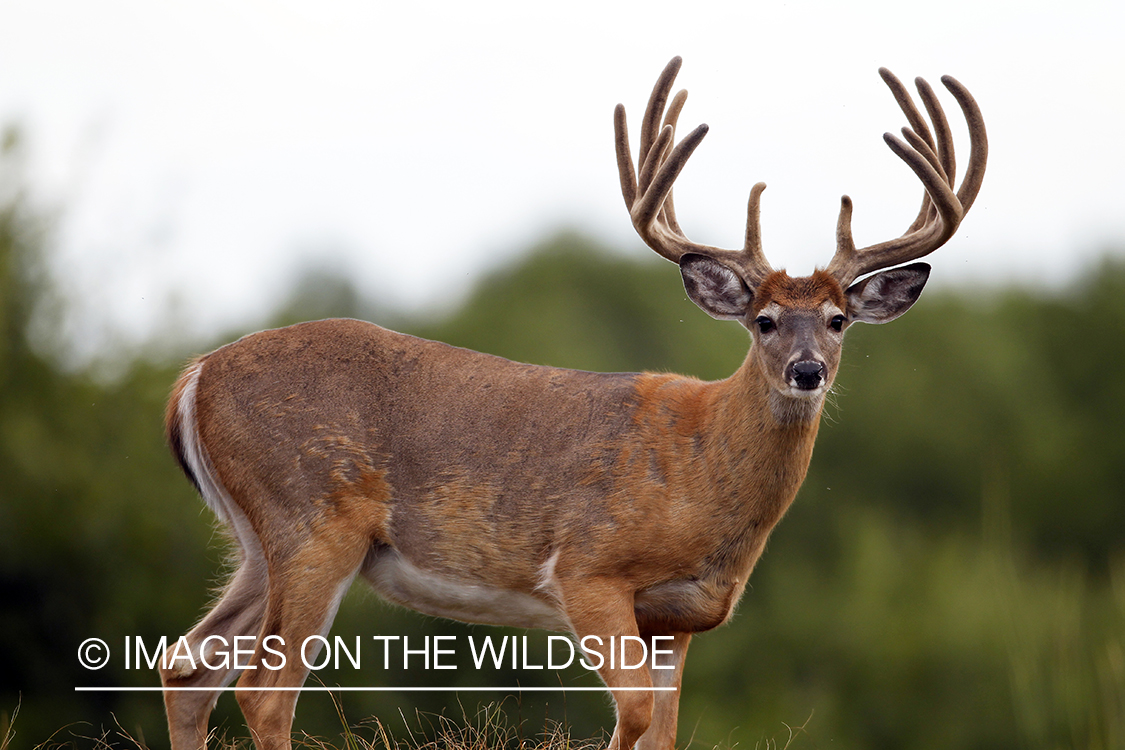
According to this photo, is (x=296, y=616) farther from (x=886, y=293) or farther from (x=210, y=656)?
(x=886, y=293)

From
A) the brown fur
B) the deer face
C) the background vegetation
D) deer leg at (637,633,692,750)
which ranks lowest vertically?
the background vegetation

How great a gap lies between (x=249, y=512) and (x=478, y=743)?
142 centimetres

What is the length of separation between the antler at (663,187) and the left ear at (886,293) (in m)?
0.40

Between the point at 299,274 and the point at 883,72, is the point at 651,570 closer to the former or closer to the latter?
the point at 883,72

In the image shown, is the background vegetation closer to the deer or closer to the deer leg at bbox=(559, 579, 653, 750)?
the deer

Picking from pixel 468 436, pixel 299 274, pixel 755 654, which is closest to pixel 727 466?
pixel 468 436

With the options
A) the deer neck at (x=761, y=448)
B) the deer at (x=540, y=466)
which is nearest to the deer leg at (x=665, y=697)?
the deer at (x=540, y=466)

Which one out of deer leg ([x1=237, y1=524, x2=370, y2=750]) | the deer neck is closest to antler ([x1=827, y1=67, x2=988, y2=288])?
the deer neck

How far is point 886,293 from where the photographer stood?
18.9 ft

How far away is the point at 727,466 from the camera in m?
5.59

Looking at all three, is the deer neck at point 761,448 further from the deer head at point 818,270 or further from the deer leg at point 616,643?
the deer leg at point 616,643

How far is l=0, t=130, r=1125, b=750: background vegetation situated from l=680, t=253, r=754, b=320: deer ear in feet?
5.77

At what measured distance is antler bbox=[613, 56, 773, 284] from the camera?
5680 mm

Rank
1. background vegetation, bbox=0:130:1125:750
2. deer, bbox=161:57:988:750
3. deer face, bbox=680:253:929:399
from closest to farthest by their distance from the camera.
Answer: deer face, bbox=680:253:929:399 → deer, bbox=161:57:988:750 → background vegetation, bbox=0:130:1125:750
